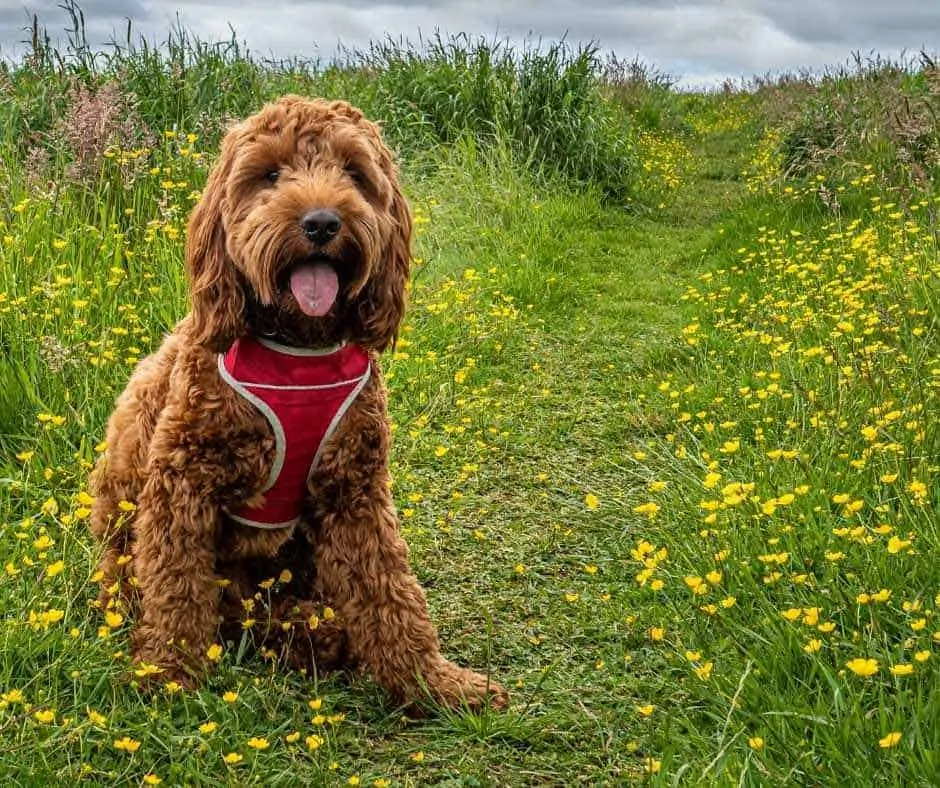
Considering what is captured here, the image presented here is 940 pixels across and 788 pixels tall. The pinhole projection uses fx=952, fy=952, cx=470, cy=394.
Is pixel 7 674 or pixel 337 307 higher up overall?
pixel 337 307

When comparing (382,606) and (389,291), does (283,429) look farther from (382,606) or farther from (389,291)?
(382,606)

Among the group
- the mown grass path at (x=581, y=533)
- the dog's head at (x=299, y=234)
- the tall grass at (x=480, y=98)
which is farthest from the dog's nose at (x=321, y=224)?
the tall grass at (x=480, y=98)

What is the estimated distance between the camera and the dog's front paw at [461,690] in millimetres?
2979

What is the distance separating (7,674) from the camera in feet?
8.46

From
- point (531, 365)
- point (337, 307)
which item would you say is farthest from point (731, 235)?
point (337, 307)

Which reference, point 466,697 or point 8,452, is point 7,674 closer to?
point 466,697

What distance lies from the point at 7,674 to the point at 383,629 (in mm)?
1084

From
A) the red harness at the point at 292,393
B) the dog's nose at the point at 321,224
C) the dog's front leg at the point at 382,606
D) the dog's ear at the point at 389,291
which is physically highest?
the dog's nose at the point at 321,224

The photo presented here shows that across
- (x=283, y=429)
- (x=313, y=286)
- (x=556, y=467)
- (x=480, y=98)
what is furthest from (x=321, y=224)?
(x=480, y=98)

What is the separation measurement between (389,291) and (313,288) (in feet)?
1.15

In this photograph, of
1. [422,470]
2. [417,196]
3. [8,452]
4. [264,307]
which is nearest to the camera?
[264,307]

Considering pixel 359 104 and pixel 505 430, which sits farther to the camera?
pixel 359 104

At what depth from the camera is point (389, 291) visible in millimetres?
3025

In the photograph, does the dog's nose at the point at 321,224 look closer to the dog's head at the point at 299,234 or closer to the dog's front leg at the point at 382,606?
the dog's head at the point at 299,234
